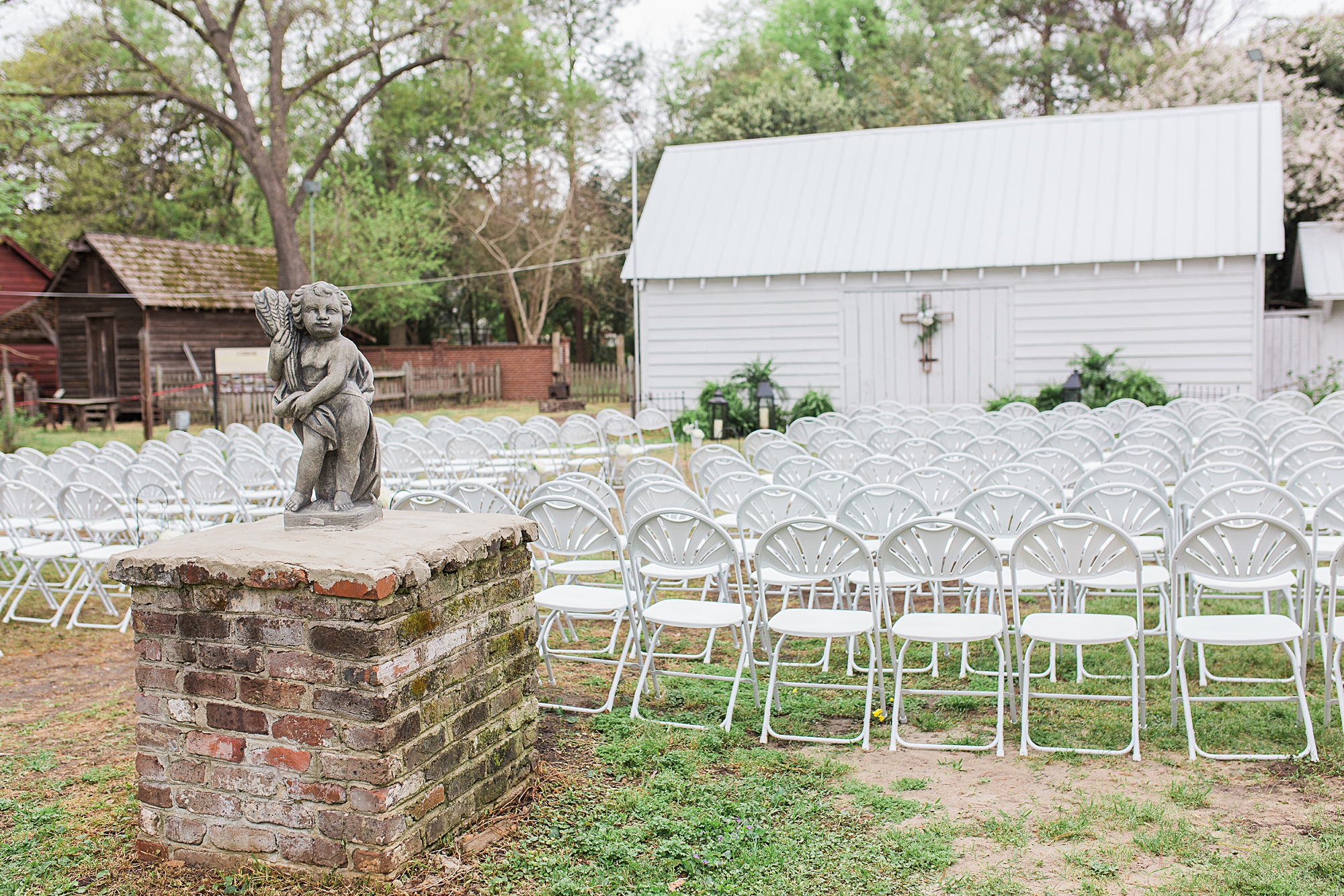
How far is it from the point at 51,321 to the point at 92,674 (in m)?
30.2

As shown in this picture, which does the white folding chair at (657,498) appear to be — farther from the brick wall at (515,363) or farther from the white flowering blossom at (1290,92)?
the brick wall at (515,363)

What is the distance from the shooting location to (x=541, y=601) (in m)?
5.57

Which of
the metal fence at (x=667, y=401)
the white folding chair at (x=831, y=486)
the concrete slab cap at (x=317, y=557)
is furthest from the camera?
the metal fence at (x=667, y=401)

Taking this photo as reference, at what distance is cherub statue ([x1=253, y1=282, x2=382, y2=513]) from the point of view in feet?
13.9

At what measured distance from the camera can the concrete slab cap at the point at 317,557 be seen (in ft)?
11.7

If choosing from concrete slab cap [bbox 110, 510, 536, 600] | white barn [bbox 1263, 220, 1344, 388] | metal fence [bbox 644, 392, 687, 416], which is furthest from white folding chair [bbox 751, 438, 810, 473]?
white barn [bbox 1263, 220, 1344, 388]

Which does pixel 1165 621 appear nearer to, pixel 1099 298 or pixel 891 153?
pixel 1099 298

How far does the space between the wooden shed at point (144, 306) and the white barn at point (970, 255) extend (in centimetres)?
1209

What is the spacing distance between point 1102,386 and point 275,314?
16523 mm

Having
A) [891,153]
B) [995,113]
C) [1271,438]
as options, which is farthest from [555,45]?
[1271,438]

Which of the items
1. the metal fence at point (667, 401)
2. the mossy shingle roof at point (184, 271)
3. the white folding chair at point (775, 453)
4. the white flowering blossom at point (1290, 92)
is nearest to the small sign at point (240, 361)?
the mossy shingle roof at point (184, 271)

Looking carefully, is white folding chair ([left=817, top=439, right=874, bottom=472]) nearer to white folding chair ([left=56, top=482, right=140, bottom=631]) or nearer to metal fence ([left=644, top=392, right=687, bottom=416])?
white folding chair ([left=56, top=482, right=140, bottom=631])

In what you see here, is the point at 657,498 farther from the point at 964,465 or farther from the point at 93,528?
the point at 93,528

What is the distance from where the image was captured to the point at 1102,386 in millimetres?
18266
